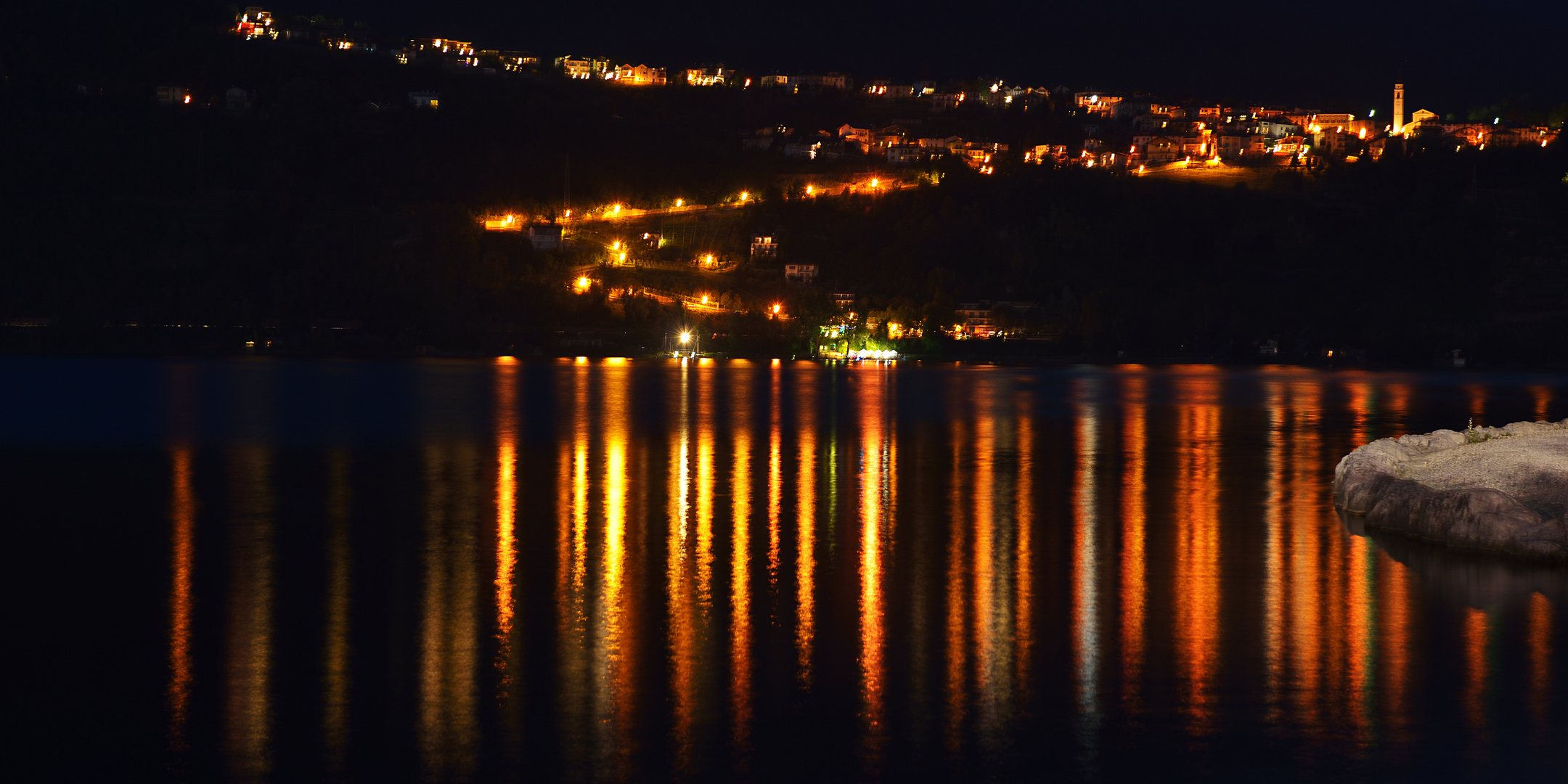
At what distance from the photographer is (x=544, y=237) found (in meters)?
150

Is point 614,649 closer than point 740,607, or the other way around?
point 614,649

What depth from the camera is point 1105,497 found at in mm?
21453

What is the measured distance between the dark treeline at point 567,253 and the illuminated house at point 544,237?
2.34 metres

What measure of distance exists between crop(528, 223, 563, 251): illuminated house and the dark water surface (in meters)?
123

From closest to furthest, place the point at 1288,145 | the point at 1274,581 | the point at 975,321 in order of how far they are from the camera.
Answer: the point at 1274,581
the point at 975,321
the point at 1288,145

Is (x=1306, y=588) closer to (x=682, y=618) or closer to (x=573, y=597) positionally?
(x=682, y=618)

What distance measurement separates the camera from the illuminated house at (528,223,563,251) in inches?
5866

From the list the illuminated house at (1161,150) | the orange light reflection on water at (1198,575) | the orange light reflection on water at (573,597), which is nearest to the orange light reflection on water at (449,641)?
the orange light reflection on water at (573,597)

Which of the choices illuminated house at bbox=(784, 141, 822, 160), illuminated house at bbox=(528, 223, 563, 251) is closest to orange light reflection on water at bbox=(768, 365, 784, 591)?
illuminated house at bbox=(528, 223, 563, 251)

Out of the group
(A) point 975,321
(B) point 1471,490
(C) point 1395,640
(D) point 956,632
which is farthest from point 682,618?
(A) point 975,321

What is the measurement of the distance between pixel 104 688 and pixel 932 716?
5.88 metres

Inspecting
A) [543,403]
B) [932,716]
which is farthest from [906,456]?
[543,403]

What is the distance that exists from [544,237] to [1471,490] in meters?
140

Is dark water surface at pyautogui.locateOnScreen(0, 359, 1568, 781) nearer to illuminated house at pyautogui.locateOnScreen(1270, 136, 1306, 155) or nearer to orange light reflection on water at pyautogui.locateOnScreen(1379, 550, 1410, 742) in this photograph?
orange light reflection on water at pyautogui.locateOnScreen(1379, 550, 1410, 742)
